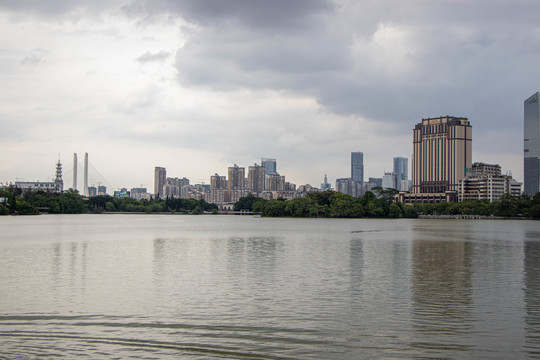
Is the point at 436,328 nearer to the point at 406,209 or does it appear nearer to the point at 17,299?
the point at 17,299

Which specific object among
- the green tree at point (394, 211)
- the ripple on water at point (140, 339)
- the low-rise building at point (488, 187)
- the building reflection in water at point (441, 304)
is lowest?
the ripple on water at point (140, 339)

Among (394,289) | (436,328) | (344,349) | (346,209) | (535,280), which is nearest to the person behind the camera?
(344,349)

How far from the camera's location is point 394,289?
16547 mm

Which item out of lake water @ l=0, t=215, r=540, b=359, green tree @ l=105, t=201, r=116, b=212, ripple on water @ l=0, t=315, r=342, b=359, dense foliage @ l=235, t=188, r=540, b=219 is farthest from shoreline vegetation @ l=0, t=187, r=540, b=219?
ripple on water @ l=0, t=315, r=342, b=359

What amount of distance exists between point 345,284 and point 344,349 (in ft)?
25.9

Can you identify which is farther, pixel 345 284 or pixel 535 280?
pixel 535 280

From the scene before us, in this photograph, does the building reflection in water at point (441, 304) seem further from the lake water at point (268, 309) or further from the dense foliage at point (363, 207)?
the dense foliage at point (363, 207)

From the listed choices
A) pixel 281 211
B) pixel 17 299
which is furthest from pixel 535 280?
pixel 281 211

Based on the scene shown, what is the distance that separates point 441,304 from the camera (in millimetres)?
14094

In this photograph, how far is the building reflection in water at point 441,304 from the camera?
33.8ft

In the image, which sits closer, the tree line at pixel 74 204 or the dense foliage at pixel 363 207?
the dense foliage at pixel 363 207

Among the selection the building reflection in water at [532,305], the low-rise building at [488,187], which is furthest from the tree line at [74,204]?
the building reflection in water at [532,305]

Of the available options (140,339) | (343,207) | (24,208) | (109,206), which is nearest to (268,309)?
(140,339)

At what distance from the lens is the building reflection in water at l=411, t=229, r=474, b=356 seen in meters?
10.3
